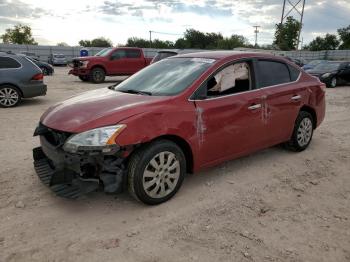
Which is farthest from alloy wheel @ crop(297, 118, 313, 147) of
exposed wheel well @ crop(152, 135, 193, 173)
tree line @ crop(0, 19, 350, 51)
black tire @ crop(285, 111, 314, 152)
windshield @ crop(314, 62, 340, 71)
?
tree line @ crop(0, 19, 350, 51)

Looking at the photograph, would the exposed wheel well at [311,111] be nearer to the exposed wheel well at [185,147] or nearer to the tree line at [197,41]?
the exposed wheel well at [185,147]

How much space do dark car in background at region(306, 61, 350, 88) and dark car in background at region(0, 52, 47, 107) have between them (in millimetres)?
12793

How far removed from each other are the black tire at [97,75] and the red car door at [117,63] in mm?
396

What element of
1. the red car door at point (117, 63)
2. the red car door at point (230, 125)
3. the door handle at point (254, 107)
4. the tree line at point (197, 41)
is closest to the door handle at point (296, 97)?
the red car door at point (230, 125)

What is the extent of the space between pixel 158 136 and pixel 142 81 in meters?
1.29

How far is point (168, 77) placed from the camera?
4.54 meters

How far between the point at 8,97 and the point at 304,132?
7.98 metres

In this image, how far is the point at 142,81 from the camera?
4.76m

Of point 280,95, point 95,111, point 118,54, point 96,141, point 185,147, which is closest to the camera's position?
point 96,141

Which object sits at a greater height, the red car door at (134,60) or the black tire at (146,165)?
the red car door at (134,60)

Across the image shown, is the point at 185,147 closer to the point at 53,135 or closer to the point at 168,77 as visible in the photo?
the point at 168,77

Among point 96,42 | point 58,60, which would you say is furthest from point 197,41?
point 58,60

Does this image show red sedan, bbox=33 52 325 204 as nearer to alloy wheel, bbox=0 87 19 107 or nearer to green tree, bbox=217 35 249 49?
alloy wheel, bbox=0 87 19 107

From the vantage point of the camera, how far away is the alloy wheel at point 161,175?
372 cm
